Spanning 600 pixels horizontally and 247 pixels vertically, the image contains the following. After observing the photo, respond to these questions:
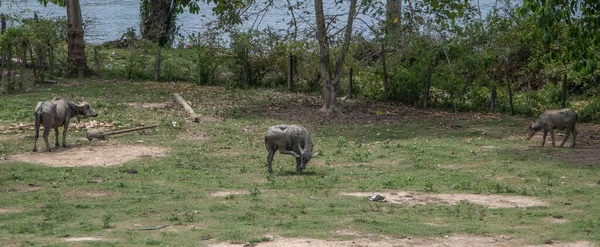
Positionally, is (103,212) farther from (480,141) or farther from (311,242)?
(480,141)

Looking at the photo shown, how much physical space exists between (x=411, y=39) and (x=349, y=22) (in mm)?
3076

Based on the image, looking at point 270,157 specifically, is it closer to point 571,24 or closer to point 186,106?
point 571,24

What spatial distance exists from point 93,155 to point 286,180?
4.54m

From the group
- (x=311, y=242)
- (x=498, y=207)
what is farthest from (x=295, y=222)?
(x=498, y=207)

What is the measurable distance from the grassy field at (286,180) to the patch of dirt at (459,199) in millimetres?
209

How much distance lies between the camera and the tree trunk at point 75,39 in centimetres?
2816

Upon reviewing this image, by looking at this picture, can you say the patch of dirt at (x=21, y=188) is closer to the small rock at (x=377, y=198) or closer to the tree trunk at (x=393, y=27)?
the small rock at (x=377, y=198)

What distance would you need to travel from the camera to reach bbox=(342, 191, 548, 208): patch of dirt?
13.2m

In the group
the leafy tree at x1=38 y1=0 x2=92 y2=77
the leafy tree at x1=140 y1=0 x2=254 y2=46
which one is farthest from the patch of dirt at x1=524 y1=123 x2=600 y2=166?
the leafy tree at x1=140 y1=0 x2=254 y2=46

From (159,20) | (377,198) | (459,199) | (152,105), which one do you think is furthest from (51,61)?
(459,199)

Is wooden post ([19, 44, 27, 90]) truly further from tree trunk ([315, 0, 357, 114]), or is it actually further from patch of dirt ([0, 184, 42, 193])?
patch of dirt ([0, 184, 42, 193])

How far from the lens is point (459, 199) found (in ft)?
44.3

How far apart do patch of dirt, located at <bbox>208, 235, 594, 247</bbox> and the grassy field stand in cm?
14

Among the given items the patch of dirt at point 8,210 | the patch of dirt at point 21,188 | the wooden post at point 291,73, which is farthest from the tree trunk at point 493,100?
the patch of dirt at point 8,210
